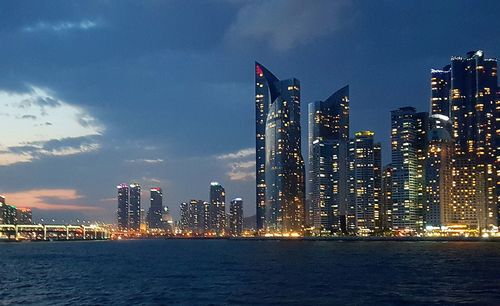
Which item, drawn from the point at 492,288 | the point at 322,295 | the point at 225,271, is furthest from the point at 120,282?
the point at 492,288

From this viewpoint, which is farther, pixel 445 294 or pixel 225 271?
pixel 225 271

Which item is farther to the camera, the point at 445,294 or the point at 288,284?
the point at 288,284

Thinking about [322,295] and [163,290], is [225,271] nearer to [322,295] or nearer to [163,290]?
[163,290]

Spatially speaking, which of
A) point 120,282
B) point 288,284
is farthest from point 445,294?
point 120,282

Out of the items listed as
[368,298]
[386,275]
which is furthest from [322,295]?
[386,275]

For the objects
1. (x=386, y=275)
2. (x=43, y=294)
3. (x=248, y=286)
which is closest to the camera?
(x=43, y=294)

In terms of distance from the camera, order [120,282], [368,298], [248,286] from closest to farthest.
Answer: [368,298]
[248,286]
[120,282]

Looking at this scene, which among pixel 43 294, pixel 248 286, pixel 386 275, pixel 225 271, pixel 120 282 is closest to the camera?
pixel 43 294

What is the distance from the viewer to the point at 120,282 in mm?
78500

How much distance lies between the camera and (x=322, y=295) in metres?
60.9

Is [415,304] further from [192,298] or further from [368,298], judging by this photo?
[192,298]

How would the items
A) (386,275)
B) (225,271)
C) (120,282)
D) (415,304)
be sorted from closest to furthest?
1. (415,304)
2. (120,282)
3. (386,275)
4. (225,271)

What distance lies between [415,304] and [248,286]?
2152cm

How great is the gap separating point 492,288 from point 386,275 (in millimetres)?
19079
